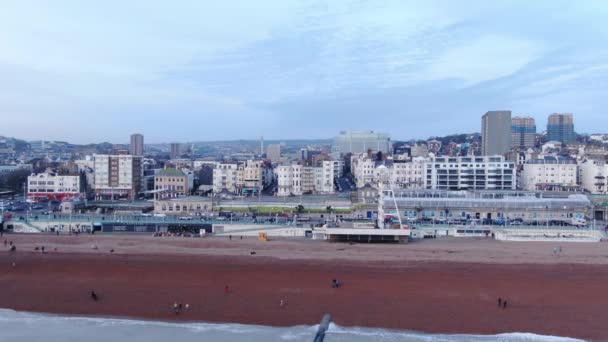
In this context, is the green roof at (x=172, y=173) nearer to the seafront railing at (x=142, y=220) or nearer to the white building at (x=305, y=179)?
the white building at (x=305, y=179)

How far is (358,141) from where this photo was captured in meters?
93.1

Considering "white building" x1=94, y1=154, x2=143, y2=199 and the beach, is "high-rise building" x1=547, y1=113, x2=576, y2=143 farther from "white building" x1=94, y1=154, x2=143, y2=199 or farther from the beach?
the beach

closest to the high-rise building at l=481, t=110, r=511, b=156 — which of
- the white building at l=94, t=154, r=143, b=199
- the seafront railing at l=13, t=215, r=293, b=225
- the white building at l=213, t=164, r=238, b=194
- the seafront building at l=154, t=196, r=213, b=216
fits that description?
the white building at l=213, t=164, r=238, b=194

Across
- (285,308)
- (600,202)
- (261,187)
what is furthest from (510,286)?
(261,187)

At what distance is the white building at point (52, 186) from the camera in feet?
121

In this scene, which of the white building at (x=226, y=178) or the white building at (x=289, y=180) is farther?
the white building at (x=226, y=178)

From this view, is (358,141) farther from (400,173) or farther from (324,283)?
(324,283)

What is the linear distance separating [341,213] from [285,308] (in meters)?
14.7

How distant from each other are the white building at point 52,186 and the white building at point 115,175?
5.97ft

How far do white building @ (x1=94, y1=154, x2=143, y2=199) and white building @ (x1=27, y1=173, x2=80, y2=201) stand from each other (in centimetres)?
182

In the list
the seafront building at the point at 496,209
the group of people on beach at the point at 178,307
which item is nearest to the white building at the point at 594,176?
the seafront building at the point at 496,209

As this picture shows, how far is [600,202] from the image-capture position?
2917 cm

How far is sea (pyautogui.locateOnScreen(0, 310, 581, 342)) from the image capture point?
11945 millimetres

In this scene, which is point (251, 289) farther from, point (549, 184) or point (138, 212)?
point (549, 184)
